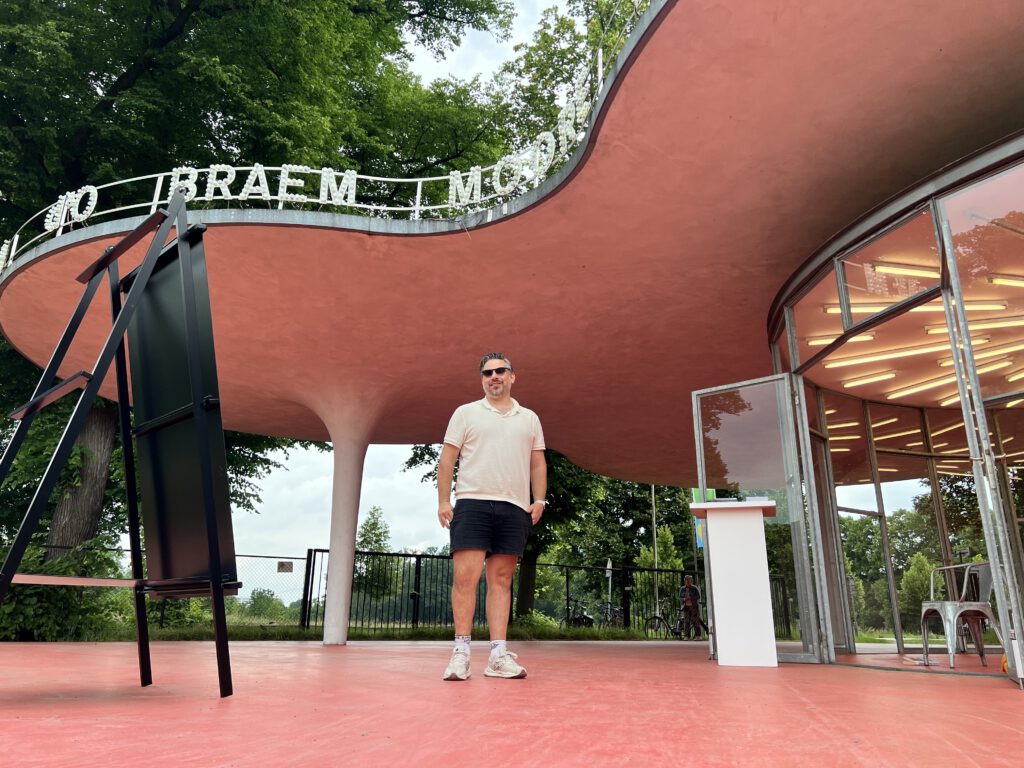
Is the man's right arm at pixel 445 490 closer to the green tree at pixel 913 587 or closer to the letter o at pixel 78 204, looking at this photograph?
the green tree at pixel 913 587

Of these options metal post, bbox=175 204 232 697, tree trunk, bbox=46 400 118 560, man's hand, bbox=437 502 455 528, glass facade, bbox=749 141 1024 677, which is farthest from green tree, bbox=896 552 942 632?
tree trunk, bbox=46 400 118 560

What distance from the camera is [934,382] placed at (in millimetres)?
6449

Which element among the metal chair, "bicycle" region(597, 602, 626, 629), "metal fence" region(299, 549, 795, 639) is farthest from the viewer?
"bicycle" region(597, 602, 626, 629)

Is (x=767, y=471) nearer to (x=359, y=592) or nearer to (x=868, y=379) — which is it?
(x=868, y=379)

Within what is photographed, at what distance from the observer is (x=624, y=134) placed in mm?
5832

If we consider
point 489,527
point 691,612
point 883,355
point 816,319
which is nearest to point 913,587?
point 883,355

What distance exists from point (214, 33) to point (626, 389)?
12.1 meters

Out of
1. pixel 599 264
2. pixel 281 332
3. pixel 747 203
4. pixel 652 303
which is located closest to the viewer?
pixel 747 203

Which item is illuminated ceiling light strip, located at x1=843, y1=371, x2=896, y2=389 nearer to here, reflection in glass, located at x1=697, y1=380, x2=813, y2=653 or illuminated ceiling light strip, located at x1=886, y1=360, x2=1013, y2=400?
illuminated ceiling light strip, located at x1=886, y1=360, x2=1013, y2=400

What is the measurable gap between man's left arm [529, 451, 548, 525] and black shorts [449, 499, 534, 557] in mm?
80

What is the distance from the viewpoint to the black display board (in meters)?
3.26

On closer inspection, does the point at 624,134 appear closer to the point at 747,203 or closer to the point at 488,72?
the point at 747,203

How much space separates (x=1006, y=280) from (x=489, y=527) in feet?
12.9

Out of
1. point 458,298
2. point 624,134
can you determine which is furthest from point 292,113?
point 624,134
